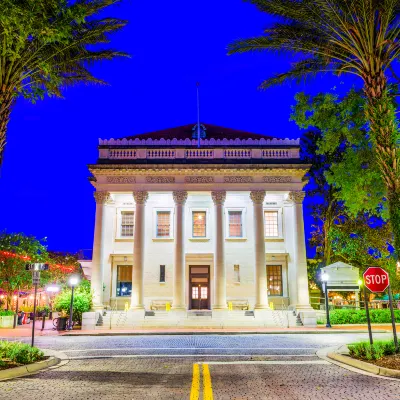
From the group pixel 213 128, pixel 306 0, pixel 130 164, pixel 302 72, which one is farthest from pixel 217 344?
pixel 213 128

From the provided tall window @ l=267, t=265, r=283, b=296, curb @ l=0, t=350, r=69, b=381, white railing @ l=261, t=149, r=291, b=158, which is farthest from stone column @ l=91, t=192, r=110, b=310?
curb @ l=0, t=350, r=69, b=381

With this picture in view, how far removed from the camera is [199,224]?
3250 centimetres

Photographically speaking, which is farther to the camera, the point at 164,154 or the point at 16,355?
the point at 164,154

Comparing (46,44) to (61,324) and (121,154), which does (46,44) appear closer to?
(61,324)

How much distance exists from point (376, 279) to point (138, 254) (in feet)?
64.2

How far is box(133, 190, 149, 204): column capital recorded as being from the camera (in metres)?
29.6

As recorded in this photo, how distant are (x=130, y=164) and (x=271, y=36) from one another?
1707cm

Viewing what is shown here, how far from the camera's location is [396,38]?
1396 cm

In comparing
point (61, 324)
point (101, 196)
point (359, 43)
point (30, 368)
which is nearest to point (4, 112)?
point (30, 368)

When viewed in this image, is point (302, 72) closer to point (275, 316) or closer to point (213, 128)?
point (275, 316)

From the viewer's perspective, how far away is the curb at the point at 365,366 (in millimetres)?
9188

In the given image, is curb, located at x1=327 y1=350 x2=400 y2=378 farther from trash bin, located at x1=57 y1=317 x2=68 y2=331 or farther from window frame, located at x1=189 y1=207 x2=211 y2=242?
window frame, located at x1=189 y1=207 x2=211 y2=242

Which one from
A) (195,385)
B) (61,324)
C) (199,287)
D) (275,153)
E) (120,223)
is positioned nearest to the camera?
(195,385)

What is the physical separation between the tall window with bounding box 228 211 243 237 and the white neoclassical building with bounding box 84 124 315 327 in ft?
0.25
